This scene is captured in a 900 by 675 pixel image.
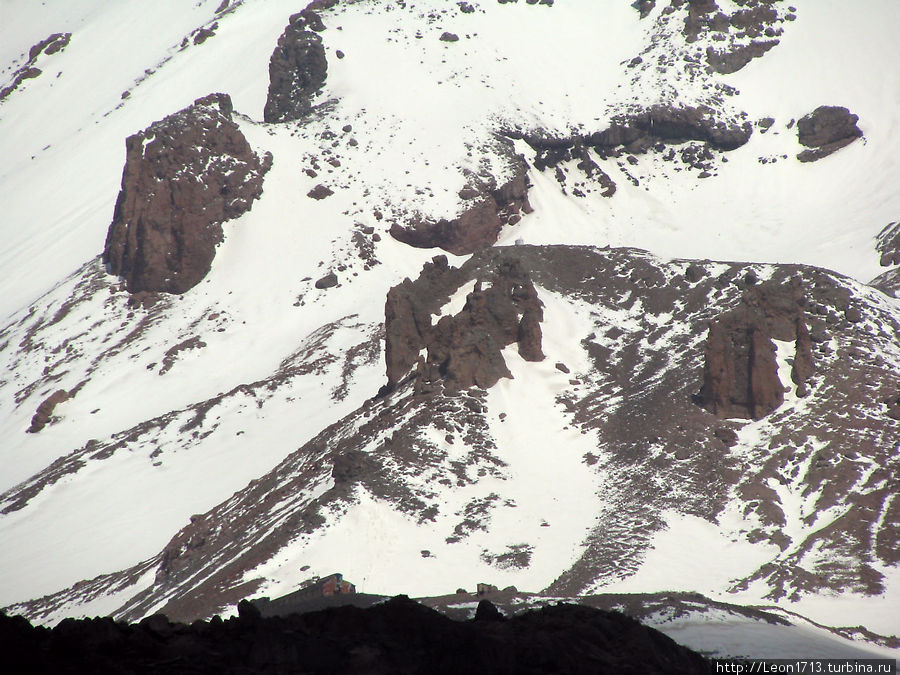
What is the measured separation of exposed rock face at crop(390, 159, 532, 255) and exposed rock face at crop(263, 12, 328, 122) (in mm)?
28151

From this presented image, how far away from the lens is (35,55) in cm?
17588

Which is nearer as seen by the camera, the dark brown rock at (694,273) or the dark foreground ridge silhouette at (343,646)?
the dark foreground ridge silhouette at (343,646)

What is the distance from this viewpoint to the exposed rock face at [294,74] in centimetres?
13262

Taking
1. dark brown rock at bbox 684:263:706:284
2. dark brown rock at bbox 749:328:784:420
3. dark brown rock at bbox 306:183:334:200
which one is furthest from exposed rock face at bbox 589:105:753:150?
dark brown rock at bbox 749:328:784:420

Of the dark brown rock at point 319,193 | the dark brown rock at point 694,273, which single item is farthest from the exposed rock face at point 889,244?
the dark brown rock at point 319,193

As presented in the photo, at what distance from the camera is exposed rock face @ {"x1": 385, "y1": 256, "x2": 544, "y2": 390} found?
67.4m

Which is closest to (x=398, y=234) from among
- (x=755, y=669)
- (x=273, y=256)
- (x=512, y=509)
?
(x=273, y=256)

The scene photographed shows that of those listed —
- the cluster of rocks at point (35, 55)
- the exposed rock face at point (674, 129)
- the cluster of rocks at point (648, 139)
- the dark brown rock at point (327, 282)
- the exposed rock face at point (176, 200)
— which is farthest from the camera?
the cluster of rocks at point (35, 55)

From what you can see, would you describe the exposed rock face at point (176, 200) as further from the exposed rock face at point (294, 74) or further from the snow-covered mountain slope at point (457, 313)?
the exposed rock face at point (294, 74)

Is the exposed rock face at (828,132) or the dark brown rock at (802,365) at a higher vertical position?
the dark brown rock at (802,365)

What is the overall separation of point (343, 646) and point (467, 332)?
159 feet

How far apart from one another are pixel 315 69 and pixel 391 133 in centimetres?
1706

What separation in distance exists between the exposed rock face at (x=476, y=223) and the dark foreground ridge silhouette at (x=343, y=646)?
3571 inches

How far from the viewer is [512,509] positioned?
185 feet
